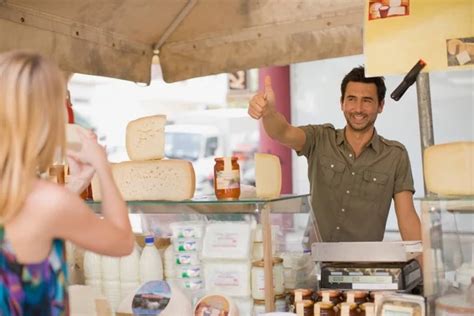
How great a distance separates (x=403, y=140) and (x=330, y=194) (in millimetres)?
2787

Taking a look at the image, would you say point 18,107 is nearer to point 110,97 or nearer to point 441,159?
point 441,159

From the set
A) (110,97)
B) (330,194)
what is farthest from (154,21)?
(110,97)

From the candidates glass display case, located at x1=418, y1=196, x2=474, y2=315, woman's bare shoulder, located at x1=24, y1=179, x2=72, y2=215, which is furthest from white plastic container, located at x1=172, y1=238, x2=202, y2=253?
woman's bare shoulder, located at x1=24, y1=179, x2=72, y2=215

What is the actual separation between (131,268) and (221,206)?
41cm

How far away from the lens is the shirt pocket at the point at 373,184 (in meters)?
3.40

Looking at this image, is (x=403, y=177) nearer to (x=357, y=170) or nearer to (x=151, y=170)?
(x=357, y=170)

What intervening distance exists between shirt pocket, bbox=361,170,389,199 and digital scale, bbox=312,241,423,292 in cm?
108

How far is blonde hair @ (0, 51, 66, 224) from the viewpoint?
148cm

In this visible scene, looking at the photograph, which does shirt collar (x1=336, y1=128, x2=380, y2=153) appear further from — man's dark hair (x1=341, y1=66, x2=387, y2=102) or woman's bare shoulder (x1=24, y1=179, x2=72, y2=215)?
woman's bare shoulder (x1=24, y1=179, x2=72, y2=215)

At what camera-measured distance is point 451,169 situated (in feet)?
6.84

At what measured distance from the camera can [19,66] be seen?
1.51m

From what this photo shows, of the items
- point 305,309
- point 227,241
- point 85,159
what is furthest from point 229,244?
point 85,159

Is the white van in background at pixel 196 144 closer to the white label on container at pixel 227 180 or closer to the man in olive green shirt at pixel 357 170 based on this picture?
the man in olive green shirt at pixel 357 170

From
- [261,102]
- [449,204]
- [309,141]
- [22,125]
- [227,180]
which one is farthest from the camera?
[309,141]
